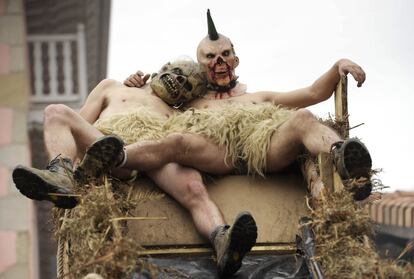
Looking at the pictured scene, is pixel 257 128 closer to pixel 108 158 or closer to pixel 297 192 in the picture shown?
pixel 297 192

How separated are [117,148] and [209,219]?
0.48 m

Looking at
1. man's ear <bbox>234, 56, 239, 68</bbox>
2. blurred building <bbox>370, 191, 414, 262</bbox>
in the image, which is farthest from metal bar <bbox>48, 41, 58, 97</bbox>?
man's ear <bbox>234, 56, 239, 68</bbox>

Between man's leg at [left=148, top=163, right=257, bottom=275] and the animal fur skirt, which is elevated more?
the animal fur skirt

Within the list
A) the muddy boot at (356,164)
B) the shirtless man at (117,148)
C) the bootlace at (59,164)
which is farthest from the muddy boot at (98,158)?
the muddy boot at (356,164)

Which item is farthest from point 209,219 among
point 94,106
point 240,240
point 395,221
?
point 395,221

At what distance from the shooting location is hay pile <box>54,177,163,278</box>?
12.2 ft

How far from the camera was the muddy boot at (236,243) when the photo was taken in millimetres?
4031

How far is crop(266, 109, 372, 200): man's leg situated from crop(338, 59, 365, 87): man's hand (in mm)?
287

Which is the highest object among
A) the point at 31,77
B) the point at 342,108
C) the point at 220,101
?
the point at 342,108

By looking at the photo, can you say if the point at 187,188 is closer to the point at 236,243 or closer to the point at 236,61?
the point at 236,243

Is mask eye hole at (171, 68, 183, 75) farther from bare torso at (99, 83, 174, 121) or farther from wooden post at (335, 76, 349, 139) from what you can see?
wooden post at (335, 76, 349, 139)

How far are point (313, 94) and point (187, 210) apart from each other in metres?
0.82

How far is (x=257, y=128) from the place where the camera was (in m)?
4.81

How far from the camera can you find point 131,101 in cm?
525
